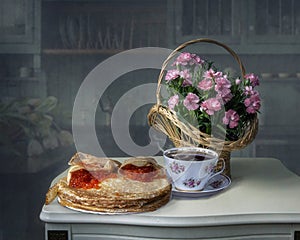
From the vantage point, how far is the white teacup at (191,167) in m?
1.13

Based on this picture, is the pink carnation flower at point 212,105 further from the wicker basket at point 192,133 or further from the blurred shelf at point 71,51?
the blurred shelf at point 71,51

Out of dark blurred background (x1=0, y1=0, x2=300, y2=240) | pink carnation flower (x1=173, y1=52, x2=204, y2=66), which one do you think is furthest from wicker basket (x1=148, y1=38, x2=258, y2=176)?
dark blurred background (x1=0, y1=0, x2=300, y2=240)

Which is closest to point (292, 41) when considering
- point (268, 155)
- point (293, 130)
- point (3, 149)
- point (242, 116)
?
point (293, 130)

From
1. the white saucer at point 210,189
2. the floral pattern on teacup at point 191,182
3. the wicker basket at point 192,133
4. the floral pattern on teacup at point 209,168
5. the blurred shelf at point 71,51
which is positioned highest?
the blurred shelf at point 71,51

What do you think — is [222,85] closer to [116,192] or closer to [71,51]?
[116,192]

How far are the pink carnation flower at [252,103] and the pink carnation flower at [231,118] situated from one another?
43 millimetres

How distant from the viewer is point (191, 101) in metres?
1.18

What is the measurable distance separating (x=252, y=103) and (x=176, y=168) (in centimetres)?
29

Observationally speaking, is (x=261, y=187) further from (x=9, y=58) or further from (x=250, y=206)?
(x=9, y=58)

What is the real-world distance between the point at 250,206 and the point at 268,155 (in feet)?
4.28

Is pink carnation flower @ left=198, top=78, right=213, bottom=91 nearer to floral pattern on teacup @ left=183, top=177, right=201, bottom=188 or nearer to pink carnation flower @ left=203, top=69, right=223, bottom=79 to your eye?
pink carnation flower @ left=203, top=69, right=223, bottom=79

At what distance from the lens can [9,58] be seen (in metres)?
2.22

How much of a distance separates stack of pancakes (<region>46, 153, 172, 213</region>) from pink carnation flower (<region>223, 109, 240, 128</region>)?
23 centimetres

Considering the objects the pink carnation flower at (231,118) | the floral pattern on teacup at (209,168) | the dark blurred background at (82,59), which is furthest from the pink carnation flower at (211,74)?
the dark blurred background at (82,59)
